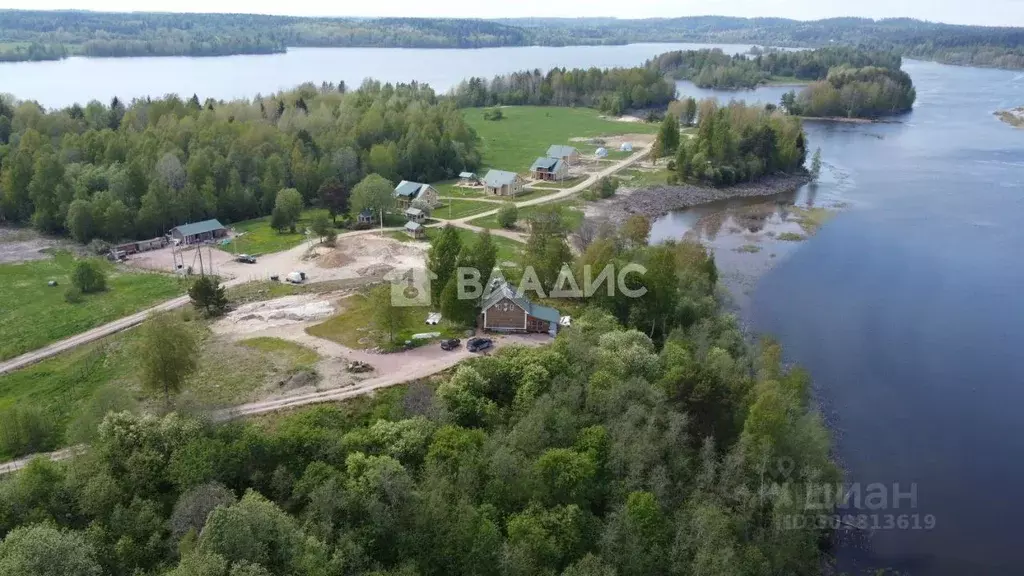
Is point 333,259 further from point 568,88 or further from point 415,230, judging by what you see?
point 568,88

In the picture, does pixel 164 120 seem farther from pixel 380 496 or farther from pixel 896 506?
pixel 896 506

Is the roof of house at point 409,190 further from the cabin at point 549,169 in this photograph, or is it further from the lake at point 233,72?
the lake at point 233,72

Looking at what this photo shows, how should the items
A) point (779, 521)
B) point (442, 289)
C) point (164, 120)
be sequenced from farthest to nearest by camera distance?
point (164, 120) < point (442, 289) < point (779, 521)

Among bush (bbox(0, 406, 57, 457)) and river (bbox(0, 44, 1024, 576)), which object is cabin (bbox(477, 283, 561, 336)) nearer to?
river (bbox(0, 44, 1024, 576))

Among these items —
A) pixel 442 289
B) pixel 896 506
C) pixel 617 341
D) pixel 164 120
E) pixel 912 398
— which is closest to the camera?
pixel 896 506

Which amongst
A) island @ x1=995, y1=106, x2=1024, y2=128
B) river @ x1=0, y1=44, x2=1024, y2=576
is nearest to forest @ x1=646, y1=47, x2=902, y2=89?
island @ x1=995, y1=106, x2=1024, y2=128

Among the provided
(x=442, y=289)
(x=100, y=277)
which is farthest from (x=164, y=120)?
(x=442, y=289)
